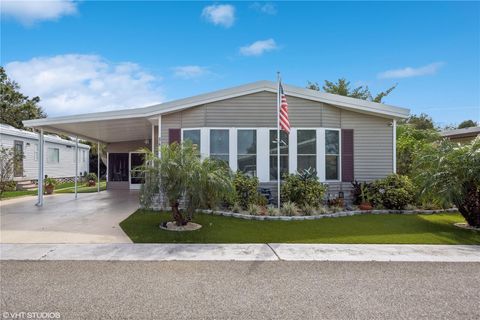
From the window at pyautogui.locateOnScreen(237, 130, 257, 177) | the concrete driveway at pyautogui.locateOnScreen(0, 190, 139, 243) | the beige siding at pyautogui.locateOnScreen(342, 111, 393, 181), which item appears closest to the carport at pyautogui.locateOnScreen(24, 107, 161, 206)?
the concrete driveway at pyautogui.locateOnScreen(0, 190, 139, 243)

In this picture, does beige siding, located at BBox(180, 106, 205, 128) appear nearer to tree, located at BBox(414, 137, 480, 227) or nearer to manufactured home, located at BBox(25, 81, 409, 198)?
manufactured home, located at BBox(25, 81, 409, 198)

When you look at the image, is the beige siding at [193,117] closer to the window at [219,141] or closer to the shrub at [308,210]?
the window at [219,141]

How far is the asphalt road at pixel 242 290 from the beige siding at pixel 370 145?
5848 millimetres

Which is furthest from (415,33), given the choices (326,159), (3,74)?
(3,74)

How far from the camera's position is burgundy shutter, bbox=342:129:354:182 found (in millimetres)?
Answer: 10305

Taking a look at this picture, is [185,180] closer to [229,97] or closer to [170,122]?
[170,122]

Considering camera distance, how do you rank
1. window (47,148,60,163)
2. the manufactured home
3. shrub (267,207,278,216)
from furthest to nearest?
window (47,148,60,163) → the manufactured home → shrub (267,207,278,216)

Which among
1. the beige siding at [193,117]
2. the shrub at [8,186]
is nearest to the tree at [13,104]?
the shrub at [8,186]

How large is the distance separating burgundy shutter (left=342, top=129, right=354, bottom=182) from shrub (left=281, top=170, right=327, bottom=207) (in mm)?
1229

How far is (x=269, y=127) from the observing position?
A: 396 inches

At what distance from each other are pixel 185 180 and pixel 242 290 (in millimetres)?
3139

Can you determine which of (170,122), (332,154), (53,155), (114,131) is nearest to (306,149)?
(332,154)

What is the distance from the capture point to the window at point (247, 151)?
996 cm

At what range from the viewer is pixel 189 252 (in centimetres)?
536
